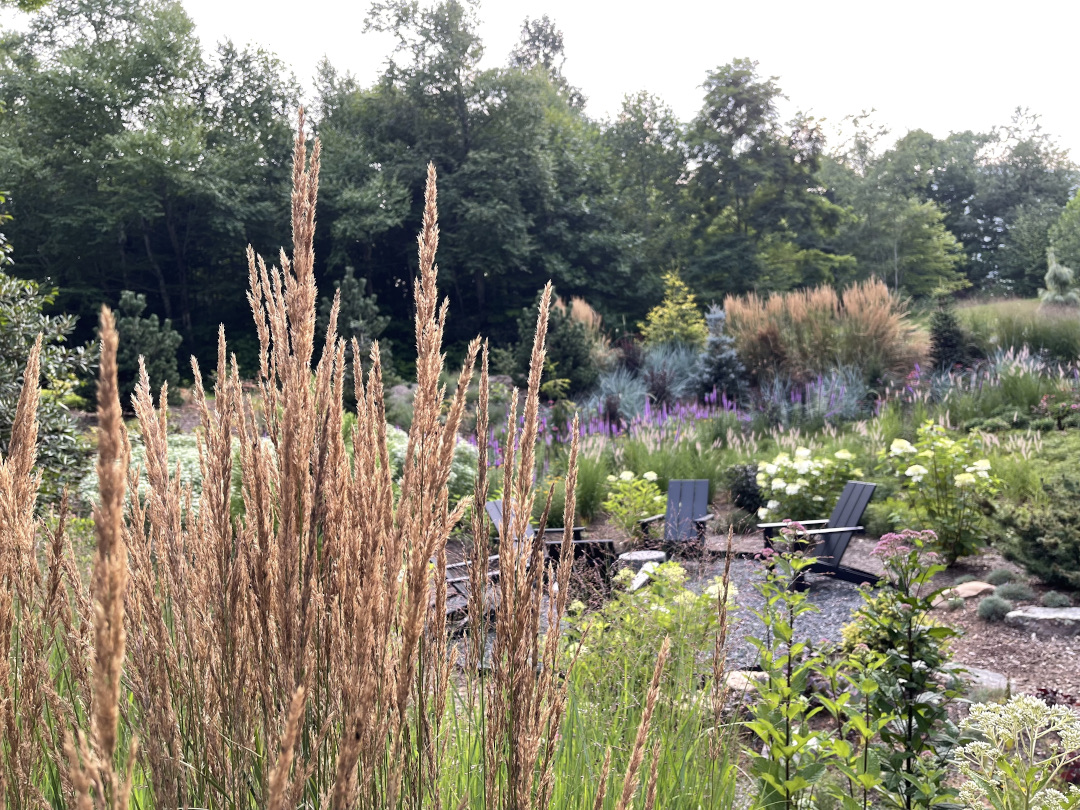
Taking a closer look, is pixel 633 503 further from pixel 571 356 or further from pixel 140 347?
pixel 140 347

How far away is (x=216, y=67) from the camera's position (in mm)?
26234

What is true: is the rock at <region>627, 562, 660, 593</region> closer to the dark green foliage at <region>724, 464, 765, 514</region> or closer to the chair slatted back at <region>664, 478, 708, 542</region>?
the chair slatted back at <region>664, 478, 708, 542</region>

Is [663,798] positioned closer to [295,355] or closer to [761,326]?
[295,355]

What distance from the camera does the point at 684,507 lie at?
7.05m

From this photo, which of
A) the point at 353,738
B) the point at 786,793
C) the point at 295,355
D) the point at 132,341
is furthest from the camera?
the point at 132,341

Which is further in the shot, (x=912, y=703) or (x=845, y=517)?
(x=845, y=517)

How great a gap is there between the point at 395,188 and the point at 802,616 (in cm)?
2050

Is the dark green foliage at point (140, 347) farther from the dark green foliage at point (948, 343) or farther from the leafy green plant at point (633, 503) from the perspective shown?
the dark green foliage at point (948, 343)

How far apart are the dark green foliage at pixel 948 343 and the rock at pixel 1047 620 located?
336 inches

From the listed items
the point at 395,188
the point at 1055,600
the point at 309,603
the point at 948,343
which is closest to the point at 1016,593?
the point at 1055,600

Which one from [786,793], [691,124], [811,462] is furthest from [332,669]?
[691,124]

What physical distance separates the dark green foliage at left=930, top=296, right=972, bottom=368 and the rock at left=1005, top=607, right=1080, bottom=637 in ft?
28.0

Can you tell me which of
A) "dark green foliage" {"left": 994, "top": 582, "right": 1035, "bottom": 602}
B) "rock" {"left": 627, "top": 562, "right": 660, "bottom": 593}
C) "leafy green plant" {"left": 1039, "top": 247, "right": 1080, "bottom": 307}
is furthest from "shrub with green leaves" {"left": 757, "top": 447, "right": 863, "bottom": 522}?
"leafy green plant" {"left": 1039, "top": 247, "right": 1080, "bottom": 307}

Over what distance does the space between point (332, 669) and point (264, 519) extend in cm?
25
